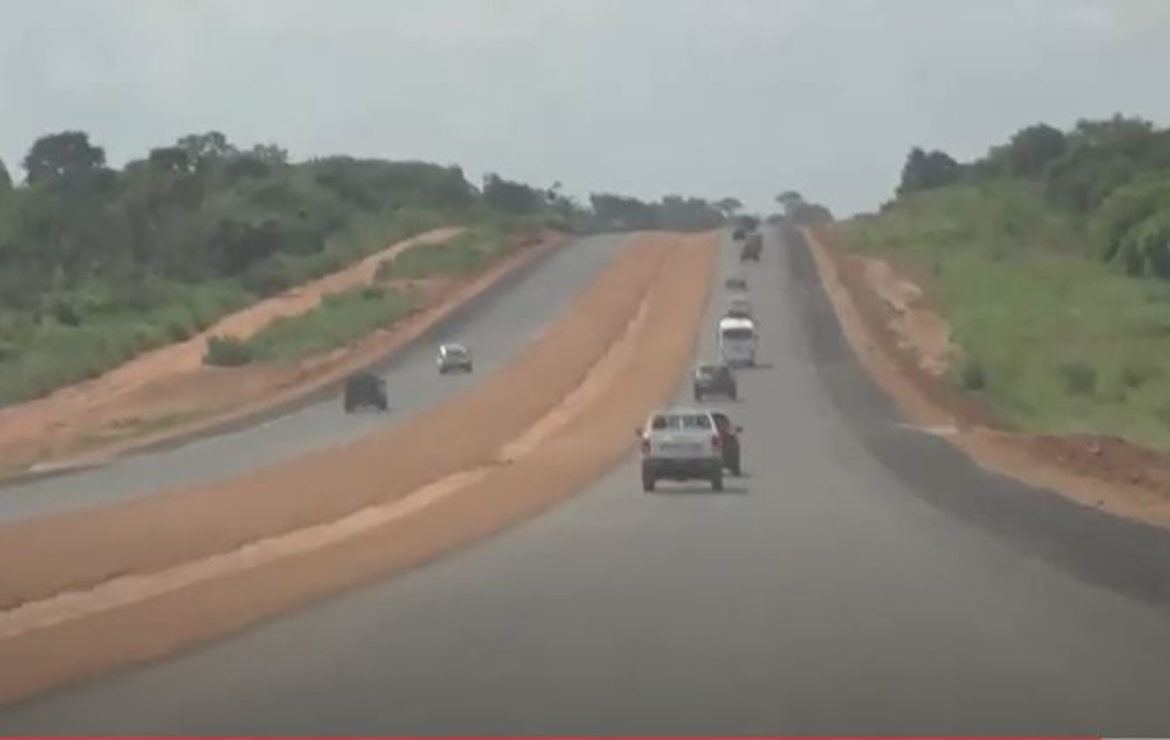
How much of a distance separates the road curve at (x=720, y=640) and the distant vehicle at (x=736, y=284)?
261 ft

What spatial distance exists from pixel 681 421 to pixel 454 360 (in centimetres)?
4759

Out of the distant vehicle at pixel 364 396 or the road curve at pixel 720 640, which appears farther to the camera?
the distant vehicle at pixel 364 396

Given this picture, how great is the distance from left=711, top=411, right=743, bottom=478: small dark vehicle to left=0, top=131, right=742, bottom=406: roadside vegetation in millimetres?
46066

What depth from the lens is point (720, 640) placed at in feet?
66.7

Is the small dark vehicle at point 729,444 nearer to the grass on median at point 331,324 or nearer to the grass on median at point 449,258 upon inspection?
the grass on median at point 331,324

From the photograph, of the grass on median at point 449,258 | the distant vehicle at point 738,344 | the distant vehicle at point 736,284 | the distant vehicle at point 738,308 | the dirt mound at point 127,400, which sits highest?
Result: the grass on median at point 449,258

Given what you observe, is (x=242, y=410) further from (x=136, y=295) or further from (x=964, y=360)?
(x=136, y=295)

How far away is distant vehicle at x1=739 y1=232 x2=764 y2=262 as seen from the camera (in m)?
137

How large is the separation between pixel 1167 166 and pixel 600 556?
123 meters

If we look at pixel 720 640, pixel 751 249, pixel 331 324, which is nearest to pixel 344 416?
pixel 331 324

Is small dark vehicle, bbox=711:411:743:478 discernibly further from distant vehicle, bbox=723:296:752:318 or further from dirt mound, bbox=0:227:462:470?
distant vehicle, bbox=723:296:752:318

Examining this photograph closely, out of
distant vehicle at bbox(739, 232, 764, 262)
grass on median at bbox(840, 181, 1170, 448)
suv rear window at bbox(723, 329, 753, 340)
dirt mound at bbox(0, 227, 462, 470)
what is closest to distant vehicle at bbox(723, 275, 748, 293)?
grass on median at bbox(840, 181, 1170, 448)

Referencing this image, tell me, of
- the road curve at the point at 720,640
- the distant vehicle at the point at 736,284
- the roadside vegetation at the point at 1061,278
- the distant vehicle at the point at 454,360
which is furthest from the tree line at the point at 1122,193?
the road curve at the point at 720,640

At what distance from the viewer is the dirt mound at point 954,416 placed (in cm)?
4494
